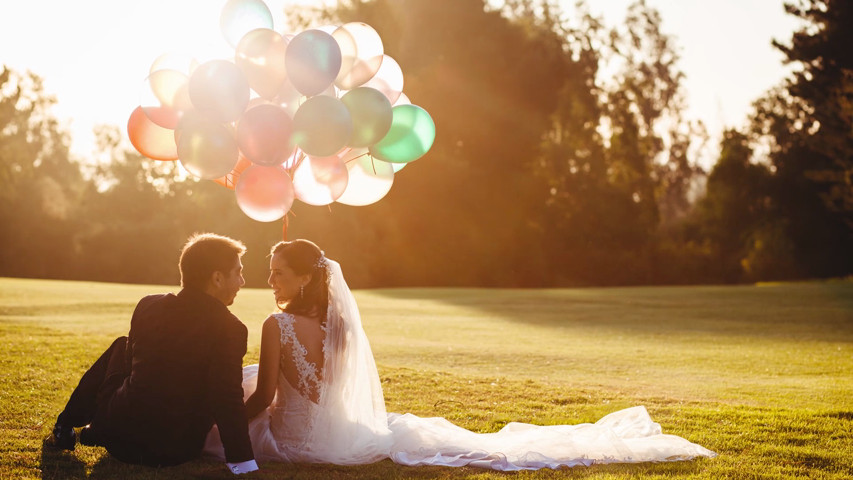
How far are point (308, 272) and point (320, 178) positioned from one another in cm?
137

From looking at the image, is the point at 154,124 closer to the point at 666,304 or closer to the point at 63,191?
the point at 666,304

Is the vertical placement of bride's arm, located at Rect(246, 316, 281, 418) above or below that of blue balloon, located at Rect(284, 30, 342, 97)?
below

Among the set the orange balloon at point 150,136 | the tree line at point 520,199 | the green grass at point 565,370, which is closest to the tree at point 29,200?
the tree line at point 520,199

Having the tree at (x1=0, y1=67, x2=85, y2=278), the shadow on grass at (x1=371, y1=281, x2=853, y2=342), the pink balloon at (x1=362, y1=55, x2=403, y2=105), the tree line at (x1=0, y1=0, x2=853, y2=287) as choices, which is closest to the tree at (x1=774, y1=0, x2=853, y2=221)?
the tree line at (x1=0, y1=0, x2=853, y2=287)

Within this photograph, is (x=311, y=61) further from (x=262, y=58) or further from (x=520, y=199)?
(x=520, y=199)

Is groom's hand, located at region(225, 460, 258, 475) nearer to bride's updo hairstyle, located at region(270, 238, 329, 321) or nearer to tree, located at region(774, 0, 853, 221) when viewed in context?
bride's updo hairstyle, located at region(270, 238, 329, 321)

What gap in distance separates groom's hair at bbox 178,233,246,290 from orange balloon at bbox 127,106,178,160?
158cm

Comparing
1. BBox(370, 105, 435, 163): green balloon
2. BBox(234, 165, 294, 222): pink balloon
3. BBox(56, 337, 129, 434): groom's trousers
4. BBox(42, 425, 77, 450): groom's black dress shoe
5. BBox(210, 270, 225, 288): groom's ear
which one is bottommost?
BBox(42, 425, 77, 450): groom's black dress shoe

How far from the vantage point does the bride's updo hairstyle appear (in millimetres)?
5395

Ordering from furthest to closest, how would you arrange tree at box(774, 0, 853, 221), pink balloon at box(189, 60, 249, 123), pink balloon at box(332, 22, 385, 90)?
tree at box(774, 0, 853, 221)
pink balloon at box(332, 22, 385, 90)
pink balloon at box(189, 60, 249, 123)

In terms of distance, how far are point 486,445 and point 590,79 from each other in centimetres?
3905

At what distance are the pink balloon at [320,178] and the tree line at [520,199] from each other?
3006 centimetres

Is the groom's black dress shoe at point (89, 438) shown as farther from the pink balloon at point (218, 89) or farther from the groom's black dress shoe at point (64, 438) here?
the pink balloon at point (218, 89)

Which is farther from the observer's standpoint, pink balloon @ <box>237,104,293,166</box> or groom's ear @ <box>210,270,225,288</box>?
pink balloon @ <box>237,104,293,166</box>
